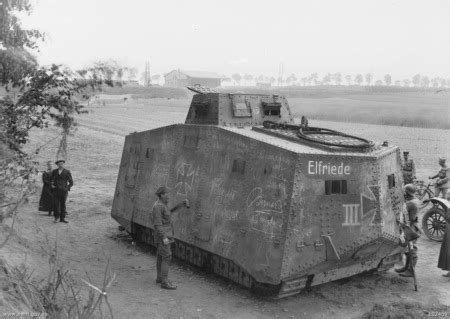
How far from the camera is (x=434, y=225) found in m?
12.1

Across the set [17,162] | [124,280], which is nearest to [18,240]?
[17,162]

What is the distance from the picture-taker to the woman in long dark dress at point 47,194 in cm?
1314

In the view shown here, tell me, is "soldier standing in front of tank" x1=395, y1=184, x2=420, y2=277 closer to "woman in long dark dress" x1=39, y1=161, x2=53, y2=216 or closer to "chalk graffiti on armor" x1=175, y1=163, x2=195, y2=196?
"chalk graffiti on armor" x1=175, y1=163, x2=195, y2=196

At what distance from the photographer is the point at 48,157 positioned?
2328 centimetres

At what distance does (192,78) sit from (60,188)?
77540 mm

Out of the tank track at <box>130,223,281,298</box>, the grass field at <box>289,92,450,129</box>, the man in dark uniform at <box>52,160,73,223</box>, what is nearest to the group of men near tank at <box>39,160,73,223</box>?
the man in dark uniform at <box>52,160,73,223</box>

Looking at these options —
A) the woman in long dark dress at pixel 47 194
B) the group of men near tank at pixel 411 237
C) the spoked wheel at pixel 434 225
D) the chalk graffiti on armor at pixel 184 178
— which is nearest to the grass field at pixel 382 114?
the spoked wheel at pixel 434 225

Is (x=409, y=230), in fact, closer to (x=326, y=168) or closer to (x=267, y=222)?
(x=326, y=168)

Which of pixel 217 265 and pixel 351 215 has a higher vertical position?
pixel 351 215

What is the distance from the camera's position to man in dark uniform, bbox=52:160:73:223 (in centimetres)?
1281

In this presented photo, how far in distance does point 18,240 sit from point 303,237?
219 inches

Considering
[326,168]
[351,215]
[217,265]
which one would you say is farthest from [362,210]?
[217,265]

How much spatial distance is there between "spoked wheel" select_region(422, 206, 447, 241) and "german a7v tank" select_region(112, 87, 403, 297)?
2.96 meters

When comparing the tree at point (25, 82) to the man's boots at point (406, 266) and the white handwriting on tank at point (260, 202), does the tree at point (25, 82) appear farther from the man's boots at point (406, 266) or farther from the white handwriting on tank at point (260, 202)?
the man's boots at point (406, 266)
